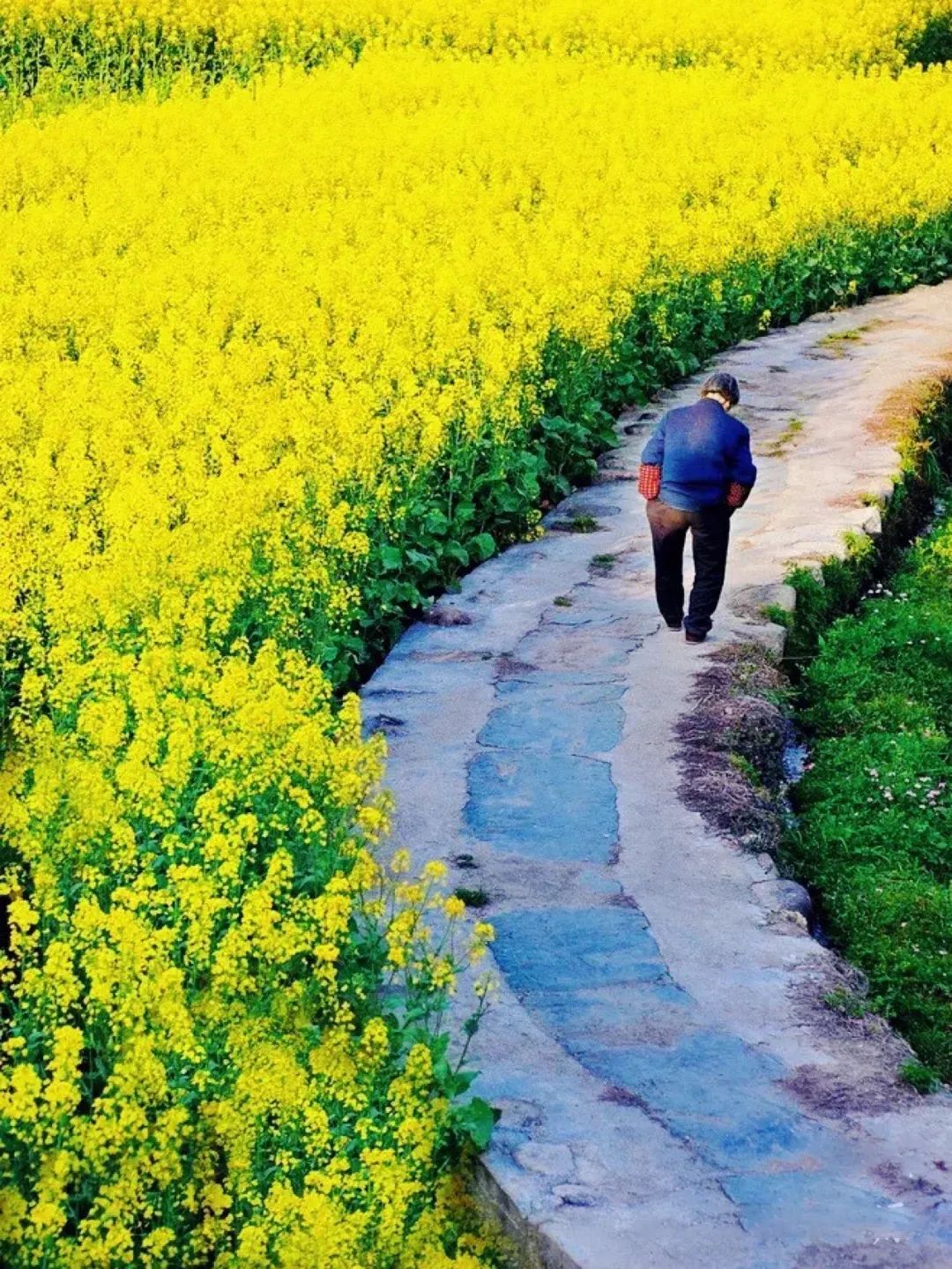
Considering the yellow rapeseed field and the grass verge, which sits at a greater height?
the yellow rapeseed field

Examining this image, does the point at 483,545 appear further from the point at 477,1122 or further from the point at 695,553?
the point at 477,1122

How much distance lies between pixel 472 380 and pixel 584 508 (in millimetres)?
1048

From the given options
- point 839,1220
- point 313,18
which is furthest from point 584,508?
point 313,18

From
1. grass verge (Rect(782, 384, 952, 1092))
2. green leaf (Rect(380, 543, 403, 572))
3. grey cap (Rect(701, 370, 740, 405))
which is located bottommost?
grass verge (Rect(782, 384, 952, 1092))

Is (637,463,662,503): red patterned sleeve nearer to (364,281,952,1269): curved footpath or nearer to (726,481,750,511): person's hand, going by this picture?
(726,481,750,511): person's hand

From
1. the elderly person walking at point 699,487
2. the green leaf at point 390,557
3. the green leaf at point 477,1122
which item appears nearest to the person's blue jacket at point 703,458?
the elderly person walking at point 699,487

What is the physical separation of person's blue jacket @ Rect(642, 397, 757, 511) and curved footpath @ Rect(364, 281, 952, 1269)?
0.75m

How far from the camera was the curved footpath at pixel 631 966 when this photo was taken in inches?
195

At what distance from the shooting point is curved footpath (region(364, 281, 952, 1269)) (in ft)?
16.2

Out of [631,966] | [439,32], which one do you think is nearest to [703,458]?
[631,966]

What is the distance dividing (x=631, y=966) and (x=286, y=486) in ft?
11.5

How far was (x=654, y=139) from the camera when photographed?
1977 cm

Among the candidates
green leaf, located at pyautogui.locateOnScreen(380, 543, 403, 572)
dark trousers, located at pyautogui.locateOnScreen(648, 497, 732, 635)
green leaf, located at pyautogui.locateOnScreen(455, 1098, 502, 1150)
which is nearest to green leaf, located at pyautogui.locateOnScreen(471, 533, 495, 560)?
green leaf, located at pyautogui.locateOnScreen(380, 543, 403, 572)

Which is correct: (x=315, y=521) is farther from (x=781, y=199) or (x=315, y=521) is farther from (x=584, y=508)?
(x=781, y=199)
